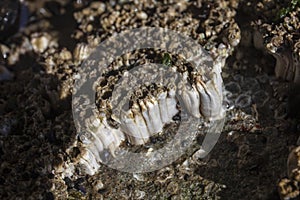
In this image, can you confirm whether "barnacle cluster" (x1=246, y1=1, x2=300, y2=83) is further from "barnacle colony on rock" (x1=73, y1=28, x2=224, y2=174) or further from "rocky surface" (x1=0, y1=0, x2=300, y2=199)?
"barnacle colony on rock" (x1=73, y1=28, x2=224, y2=174)

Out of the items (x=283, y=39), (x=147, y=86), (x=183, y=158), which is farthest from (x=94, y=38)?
(x=283, y=39)

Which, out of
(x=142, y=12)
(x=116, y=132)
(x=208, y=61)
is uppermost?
(x=142, y=12)

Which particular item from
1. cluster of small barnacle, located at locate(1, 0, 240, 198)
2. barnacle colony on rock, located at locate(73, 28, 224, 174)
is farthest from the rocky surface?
barnacle colony on rock, located at locate(73, 28, 224, 174)

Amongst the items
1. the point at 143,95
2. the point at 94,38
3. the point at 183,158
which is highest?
the point at 94,38

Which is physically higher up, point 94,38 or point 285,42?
point 94,38

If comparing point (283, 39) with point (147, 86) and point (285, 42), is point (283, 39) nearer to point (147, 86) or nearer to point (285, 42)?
point (285, 42)

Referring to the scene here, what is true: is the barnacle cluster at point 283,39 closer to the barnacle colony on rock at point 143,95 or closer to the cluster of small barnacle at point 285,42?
the cluster of small barnacle at point 285,42

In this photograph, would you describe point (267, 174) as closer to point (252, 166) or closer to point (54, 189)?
point (252, 166)

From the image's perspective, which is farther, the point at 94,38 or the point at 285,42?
the point at 94,38

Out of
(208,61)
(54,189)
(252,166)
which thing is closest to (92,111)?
(54,189)
